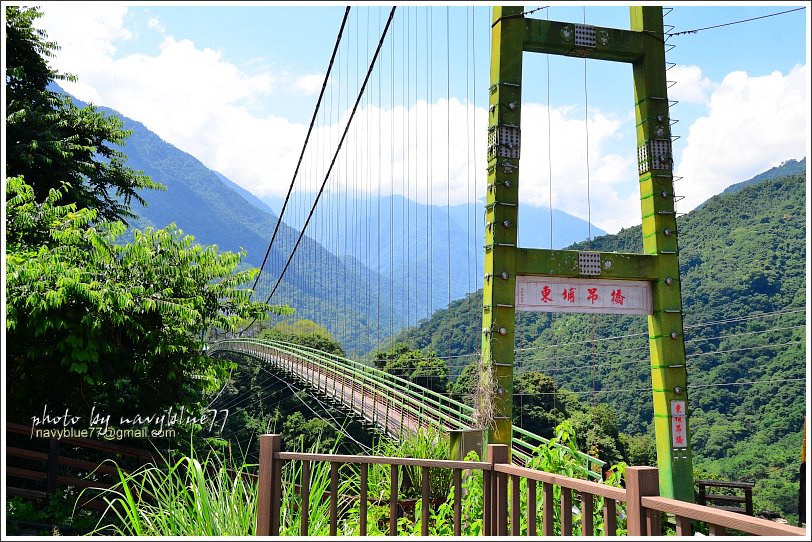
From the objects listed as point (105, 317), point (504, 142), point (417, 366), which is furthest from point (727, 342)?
point (105, 317)

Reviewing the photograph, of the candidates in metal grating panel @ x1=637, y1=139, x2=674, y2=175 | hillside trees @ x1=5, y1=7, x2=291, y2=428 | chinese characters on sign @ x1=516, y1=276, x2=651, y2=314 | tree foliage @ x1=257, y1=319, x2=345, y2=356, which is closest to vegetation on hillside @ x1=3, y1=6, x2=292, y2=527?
hillside trees @ x1=5, y1=7, x2=291, y2=428

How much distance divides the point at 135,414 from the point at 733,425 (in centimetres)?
1531

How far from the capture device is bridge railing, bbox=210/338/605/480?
7.55 metres

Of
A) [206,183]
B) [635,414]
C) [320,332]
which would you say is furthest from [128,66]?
[635,414]

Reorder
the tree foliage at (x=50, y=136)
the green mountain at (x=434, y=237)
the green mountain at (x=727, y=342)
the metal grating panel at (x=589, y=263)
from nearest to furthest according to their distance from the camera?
the metal grating panel at (x=589, y=263) < the tree foliage at (x=50, y=136) < the green mountain at (x=727, y=342) < the green mountain at (x=434, y=237)

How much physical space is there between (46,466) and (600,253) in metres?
5.10

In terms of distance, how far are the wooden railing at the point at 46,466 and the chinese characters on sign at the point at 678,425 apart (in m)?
4.69

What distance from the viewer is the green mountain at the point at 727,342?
1742 cm

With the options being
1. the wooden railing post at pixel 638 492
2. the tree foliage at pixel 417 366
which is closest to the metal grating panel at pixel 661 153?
the wooden railing post at pixel 638 492

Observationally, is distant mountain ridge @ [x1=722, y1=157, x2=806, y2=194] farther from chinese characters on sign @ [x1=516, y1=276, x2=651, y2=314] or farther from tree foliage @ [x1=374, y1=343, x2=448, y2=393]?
chinese characters on sign @ [x1=516, y1=276, x2=651, y2=314]

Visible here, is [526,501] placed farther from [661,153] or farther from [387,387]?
[387,387]

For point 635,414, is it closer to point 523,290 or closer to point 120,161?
point 120,161

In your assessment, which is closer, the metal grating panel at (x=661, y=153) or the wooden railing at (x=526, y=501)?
the wooden railing at (x=526, y=501)

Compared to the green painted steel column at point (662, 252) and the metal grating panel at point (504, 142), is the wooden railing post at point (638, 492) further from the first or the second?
the green painted steel column at point (662, 252)
